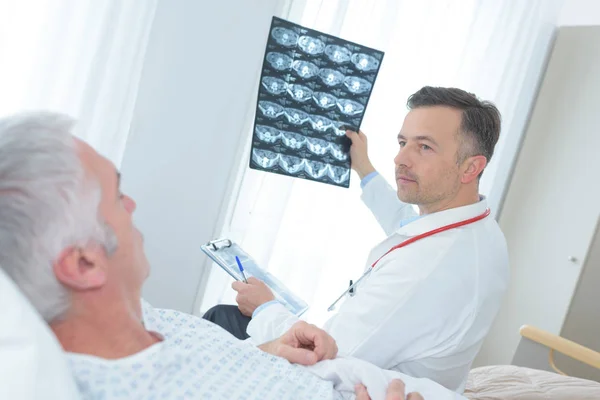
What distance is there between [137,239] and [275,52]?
1014mm

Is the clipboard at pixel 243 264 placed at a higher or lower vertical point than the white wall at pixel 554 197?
lower

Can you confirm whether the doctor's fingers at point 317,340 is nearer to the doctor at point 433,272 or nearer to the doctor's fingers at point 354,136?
the doctor at point 433,272

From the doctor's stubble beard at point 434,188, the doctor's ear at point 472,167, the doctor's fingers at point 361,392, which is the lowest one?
the doctor's fingers at point 361,392

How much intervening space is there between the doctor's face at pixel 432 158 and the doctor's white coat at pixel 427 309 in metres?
0.10

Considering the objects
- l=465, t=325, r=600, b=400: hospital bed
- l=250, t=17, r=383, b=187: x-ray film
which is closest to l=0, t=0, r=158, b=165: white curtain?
l=250, t=17, r=383, b=187: x-ray film

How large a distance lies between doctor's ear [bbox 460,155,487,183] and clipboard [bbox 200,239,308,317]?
1.94ft

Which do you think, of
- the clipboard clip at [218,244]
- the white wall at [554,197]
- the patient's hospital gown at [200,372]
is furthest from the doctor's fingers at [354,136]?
the white wall at [554,197]

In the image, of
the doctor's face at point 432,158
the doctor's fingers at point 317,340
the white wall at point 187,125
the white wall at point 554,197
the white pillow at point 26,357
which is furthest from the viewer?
the white wall at point 554,197

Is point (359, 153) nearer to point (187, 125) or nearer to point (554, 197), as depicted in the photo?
point (187, 125)

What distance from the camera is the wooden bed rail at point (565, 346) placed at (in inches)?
76.4

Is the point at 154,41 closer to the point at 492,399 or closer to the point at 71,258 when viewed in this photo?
the point at 71,258

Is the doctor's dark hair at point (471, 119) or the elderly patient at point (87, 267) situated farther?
the doctor's dark hair at point (471, 119)

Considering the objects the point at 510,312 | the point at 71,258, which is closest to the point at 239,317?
the point at 71,258

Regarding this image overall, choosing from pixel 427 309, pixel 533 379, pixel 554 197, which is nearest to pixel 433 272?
pixel 427 309
